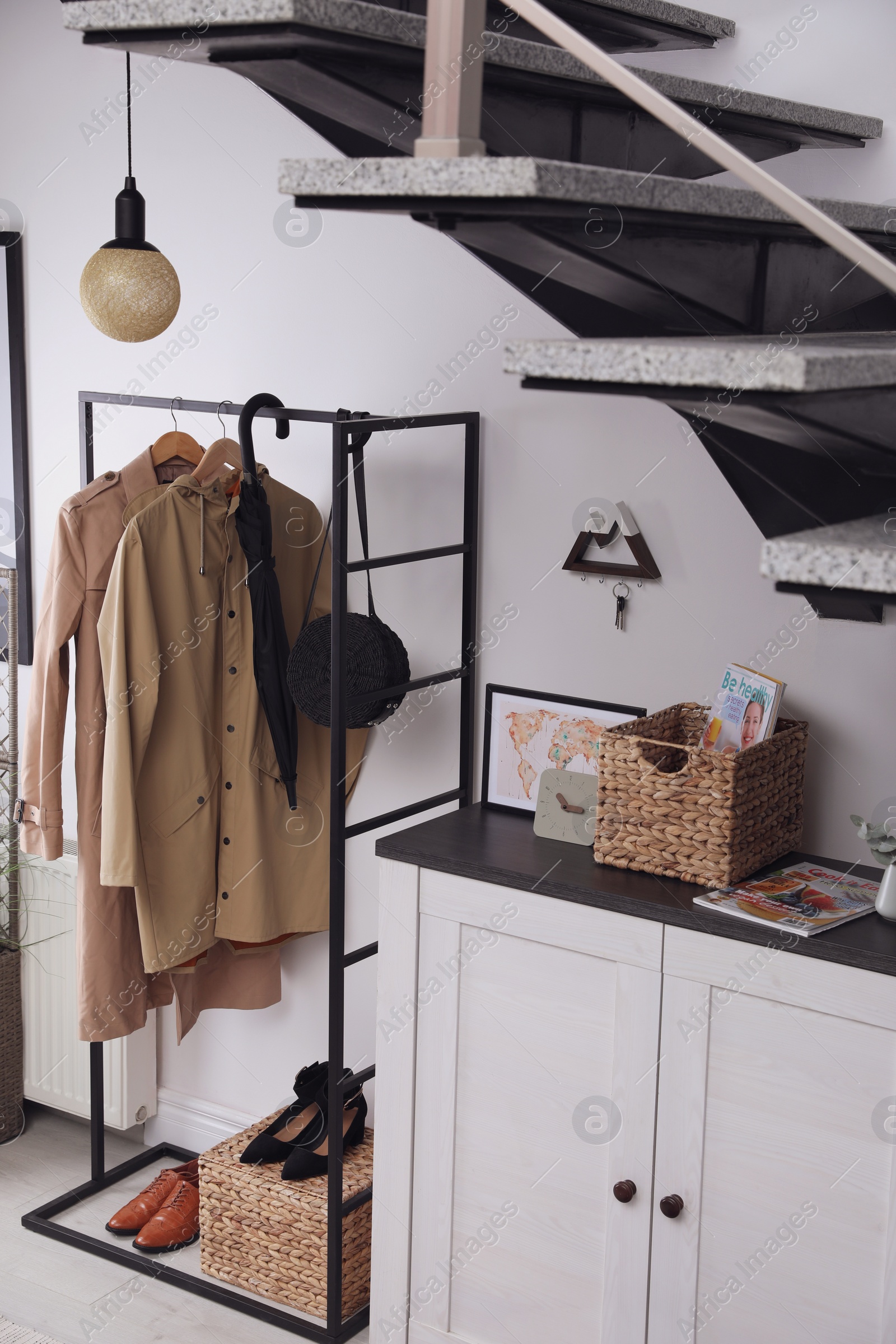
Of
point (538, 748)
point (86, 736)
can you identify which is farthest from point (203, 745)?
point (538, 748)

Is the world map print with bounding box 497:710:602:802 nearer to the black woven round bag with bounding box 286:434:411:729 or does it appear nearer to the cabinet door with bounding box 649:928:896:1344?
the black woven round bag with bounding box 286:434:411:729

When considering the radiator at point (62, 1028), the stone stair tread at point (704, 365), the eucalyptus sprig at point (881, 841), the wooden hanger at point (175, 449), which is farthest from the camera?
the radiator at point (62, 1028)

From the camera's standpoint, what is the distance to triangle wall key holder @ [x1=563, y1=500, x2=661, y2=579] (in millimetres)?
2307

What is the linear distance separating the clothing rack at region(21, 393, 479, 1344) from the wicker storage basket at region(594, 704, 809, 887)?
1.63ft

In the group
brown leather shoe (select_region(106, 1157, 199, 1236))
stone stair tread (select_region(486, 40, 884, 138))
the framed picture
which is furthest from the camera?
brown leather shoe (select_region(106, 1157, 199, 1236))

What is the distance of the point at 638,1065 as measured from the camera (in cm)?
194

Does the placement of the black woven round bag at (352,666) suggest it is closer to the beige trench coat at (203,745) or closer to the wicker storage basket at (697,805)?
the beige trench coat at (203,745)

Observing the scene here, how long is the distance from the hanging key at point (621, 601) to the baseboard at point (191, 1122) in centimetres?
152

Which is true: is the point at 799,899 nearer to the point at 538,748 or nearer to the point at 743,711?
the point at 743,711

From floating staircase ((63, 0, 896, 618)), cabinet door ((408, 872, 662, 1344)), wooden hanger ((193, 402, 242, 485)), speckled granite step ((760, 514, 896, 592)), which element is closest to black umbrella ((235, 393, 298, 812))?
wooden hanger ((193, 402, 242, 485))

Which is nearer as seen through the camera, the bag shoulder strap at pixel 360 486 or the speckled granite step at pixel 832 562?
the speckled granite step at pixel 832 562

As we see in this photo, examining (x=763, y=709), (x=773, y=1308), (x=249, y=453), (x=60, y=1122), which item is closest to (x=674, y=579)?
(x=763, y=709)

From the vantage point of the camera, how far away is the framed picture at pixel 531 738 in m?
2.42

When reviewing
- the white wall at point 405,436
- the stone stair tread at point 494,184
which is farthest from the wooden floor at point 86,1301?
the stone stair tread at point 494,184
